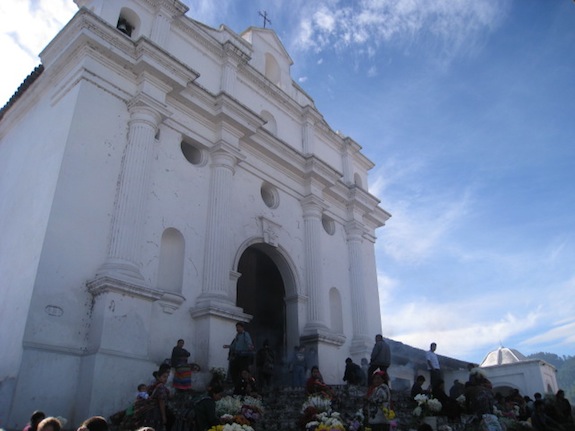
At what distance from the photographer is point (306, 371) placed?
15125 millimetres

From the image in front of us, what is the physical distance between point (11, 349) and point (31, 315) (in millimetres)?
753

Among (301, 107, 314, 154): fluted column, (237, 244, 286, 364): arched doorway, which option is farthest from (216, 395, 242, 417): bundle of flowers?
(301, 107, 314, 154): fluted column

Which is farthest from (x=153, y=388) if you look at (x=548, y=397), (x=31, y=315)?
(x=548, y=397)

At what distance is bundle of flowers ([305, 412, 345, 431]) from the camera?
26.3ft

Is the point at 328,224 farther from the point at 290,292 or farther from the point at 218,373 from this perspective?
the point at 218,373

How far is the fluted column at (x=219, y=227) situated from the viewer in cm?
1357

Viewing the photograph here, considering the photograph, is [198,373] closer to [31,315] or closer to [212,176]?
[31,315]

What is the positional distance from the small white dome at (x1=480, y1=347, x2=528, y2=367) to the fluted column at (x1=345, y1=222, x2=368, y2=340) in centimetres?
1400

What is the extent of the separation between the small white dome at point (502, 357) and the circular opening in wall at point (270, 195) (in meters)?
18.5

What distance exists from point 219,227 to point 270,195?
3.58 meters

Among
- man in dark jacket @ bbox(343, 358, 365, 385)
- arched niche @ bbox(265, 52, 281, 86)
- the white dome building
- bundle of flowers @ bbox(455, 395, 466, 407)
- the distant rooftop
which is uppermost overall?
arched niche @ bbox(265, 52, 281, 86)

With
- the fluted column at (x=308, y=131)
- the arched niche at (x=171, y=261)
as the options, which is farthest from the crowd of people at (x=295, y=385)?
the fluted column at (x=308, y=131)

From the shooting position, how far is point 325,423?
8320 millimetres

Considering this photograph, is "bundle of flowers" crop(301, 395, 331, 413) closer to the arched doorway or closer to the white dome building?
the arched doorway
